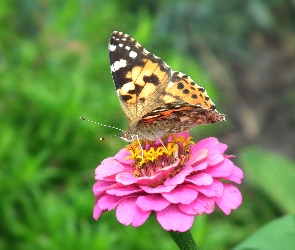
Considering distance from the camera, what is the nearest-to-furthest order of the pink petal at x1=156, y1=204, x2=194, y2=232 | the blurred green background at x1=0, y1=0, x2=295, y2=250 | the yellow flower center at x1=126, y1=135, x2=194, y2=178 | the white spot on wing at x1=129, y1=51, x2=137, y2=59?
the pink petal at x1=156, y1=204, x2=194, y2=232, the yellow flower center at x1=126, y1=135, x2=194, y2=178, the white spot on wing at x1=129, y1=51, x2=137, y2=59, the blurred green background at x1=0, y1=0, x2=295, y2=250

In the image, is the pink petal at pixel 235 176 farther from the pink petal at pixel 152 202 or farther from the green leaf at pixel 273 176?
the green leaf at pixel 273 176

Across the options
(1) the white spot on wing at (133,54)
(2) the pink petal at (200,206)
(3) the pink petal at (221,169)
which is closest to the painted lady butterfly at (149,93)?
(1) the white spot on wing at (133,54)

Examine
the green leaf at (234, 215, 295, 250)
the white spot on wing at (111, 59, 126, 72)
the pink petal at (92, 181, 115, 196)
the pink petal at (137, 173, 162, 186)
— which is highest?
the white spot on wing at (111, 59, 126, 72)

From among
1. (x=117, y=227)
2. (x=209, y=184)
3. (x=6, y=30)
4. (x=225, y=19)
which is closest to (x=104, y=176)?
(x=209, y=184)

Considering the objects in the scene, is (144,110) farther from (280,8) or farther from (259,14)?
(280,8)

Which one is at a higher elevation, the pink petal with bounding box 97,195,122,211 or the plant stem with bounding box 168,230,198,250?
the pink petal with bounding box 97,195,122,211

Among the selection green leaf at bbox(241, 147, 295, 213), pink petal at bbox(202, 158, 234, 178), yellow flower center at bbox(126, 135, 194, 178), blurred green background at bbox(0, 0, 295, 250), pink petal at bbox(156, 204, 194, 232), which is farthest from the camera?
green leaf at bbox(241, 147, 295, 213)

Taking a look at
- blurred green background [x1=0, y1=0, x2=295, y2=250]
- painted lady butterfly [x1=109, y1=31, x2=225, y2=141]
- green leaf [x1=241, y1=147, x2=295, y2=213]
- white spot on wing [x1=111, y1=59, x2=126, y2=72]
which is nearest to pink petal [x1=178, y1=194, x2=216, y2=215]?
painted lady butterfly [x1=109, y1=31, x2=225, y2=141]

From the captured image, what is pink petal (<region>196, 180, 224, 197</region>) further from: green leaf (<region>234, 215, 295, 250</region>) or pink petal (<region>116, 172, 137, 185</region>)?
green leaf (<region>234, 215, 295, 250</region>)
